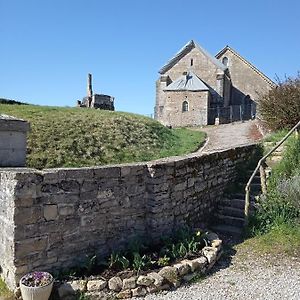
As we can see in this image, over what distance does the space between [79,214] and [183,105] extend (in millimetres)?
30203

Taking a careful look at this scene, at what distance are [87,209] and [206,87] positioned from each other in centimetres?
3112

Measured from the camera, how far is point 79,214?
207 inches

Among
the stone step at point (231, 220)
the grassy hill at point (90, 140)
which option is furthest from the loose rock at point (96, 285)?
the grassy hill at point (90, 140)

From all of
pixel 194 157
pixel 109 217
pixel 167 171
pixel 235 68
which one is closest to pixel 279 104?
pixel 194 157

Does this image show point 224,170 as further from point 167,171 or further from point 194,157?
point 167,171

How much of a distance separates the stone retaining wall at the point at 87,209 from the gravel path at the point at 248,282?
1269mm

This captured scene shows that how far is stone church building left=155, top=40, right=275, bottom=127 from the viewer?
34.4 metres

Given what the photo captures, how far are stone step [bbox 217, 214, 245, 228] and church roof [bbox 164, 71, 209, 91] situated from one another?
91.0ft

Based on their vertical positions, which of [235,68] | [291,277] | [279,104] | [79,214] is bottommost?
[291,277]

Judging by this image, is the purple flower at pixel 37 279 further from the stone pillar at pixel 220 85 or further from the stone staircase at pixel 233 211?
the stone pillar at pixel 220 85

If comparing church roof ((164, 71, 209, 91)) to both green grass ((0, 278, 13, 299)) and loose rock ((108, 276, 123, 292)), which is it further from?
green grass ((0, 278, 13, 299))

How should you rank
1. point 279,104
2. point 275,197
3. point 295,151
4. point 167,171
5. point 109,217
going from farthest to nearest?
point 279,104 → point 295,151 → point 275,197 → point 167,171 → point 109,217

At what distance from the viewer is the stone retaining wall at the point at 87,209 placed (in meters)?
4.70

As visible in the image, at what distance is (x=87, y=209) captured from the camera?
5.36 metres
